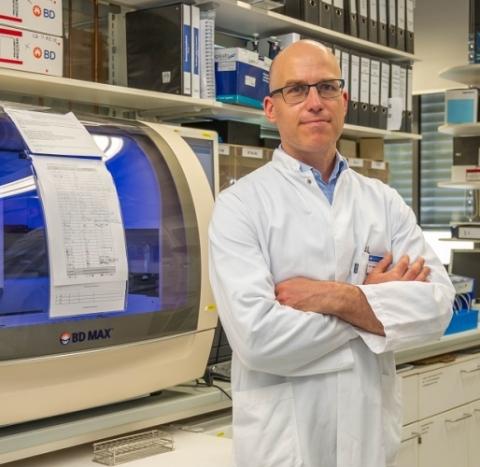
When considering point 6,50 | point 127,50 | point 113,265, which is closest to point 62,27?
point 6,50

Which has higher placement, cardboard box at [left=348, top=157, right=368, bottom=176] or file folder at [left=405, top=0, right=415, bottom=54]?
file folder at [left=405, top=0, right=415, bottom=54]

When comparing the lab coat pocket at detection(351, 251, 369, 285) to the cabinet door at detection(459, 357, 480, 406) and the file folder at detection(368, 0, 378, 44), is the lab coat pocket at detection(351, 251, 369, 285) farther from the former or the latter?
the file folder at detection(368, 0, 378, 44)

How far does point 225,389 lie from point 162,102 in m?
1.00

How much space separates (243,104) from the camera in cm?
264

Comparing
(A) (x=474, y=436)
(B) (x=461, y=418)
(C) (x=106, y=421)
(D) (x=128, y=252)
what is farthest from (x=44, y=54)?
(A) (x=474, y=436)

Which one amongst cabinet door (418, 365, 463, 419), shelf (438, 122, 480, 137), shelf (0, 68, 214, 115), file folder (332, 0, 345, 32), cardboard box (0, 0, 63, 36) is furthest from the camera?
shelf (438, 122, 480, 137)

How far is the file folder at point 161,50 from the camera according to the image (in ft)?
7.98

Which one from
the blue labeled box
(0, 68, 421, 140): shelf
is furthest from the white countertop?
the blue labeled box

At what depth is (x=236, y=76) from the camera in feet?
8.52

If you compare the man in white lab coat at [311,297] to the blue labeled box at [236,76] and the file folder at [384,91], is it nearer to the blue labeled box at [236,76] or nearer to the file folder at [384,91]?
the blue labeled box at [236,76]

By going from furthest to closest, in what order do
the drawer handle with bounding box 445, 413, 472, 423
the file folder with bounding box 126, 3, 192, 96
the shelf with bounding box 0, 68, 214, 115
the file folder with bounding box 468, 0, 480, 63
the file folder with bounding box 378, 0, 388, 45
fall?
the file folder with bounding box 468, 0, 480, 63, the file folder with bounding box 378, 0, 388, 45, the drawer handle with bounding box 445, 413, 472, 423, the file folder with bounding box 126, 3, 192, 96, the shelf with bounding box 0, 68, 214, 115

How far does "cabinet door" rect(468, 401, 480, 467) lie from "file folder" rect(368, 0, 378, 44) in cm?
159

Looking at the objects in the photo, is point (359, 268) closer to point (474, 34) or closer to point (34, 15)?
point (34, 15)

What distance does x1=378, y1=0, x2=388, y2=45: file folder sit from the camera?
335cm
